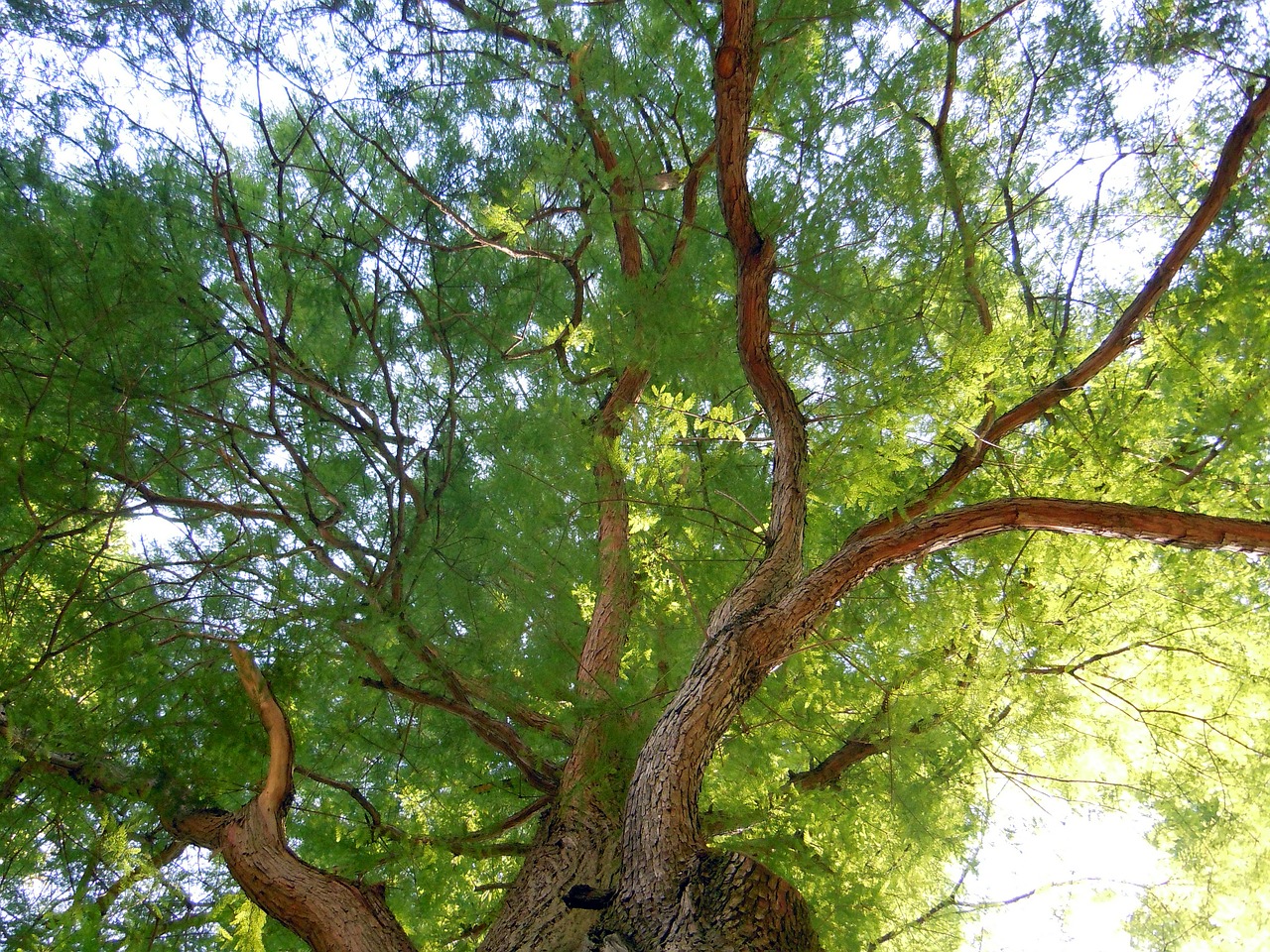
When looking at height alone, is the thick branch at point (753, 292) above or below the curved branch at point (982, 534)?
above

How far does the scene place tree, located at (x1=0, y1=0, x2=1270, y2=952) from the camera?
2639 mm

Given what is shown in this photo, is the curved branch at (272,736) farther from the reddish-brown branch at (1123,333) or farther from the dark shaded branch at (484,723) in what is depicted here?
the reddish-brown branch at (1123,333)

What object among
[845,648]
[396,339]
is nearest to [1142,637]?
[845,648]

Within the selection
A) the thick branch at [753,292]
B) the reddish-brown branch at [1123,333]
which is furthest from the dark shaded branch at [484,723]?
the reddish-brown branch at [1123,333]

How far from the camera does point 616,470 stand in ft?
10.9

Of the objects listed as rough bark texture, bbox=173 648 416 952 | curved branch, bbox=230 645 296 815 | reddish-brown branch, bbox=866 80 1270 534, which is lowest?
rough bark texture, bbox=173 648 416 952

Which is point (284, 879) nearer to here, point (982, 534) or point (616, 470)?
point (616, 470)

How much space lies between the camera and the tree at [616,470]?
264 cm

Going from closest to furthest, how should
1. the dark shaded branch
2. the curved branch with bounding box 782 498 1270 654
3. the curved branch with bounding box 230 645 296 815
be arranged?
1. the curved branch with bounding box 782 498 1270 654
2. the curved branch with bounding box 230 645 296 815
3. the dark shaded branch

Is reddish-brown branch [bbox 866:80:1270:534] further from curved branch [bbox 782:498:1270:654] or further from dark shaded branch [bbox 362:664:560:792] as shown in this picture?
dark shaded branch [bbox 362:664:560:792]

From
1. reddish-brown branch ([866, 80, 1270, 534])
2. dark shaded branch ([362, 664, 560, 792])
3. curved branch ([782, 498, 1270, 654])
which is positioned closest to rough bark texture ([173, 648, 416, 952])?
dark shaded branch ([362, 664, 560, 792])

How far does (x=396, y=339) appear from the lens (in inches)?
136

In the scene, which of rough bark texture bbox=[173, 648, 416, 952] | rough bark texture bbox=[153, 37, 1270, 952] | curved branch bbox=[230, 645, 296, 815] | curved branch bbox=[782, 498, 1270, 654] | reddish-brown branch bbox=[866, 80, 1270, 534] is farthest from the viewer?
reddish-brown branch bbox=[866, 80, 1270, 534]

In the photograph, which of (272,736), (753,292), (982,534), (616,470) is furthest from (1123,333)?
(272,736)
